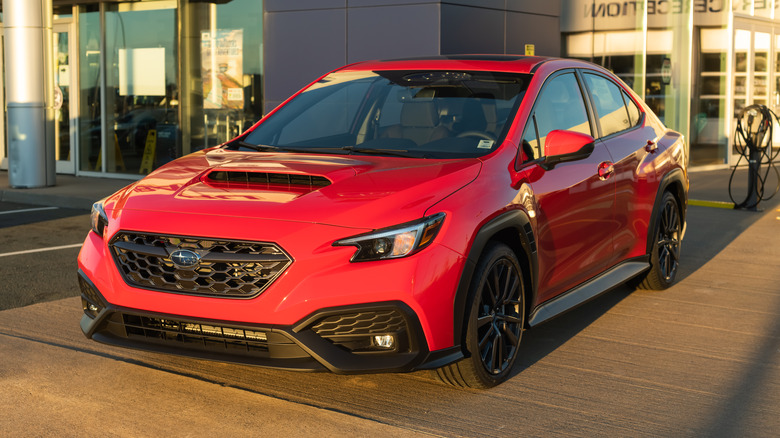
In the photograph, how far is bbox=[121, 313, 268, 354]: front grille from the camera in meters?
4.11

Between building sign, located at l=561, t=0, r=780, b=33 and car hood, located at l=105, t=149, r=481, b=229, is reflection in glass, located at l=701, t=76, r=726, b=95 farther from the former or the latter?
car hood, located at l=105, t=149, r=481, b=229

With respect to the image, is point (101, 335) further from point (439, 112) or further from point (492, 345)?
point (439, 112)

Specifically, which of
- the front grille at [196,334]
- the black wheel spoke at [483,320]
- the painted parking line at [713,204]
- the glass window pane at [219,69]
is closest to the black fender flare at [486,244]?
the black wheel spoke at [483,320]

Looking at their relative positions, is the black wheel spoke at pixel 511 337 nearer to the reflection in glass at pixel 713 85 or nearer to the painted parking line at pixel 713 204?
the painted parking line at pixel 713 204

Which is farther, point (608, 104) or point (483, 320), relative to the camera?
point (608, 104)

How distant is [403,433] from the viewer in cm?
409

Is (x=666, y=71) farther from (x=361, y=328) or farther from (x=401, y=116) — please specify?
(x=361, y=328)

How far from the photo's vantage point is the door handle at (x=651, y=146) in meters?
6.66

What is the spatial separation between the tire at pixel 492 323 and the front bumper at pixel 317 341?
0.78ft

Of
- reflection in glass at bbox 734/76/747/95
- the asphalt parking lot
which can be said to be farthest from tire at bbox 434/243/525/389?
reflection in glass at bbox 734/76/747/95

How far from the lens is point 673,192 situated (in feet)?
24.1

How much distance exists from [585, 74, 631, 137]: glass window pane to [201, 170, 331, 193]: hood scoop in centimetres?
240

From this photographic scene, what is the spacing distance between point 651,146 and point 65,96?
1356cm

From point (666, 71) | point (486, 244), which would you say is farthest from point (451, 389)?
point (666, 71)
